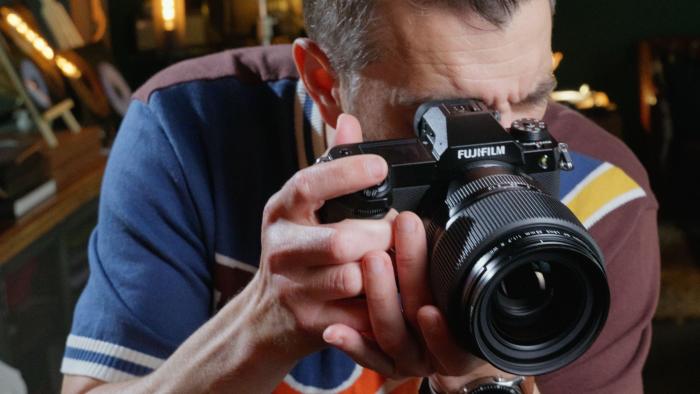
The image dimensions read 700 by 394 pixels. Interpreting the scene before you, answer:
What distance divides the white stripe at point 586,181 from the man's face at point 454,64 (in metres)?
0.21

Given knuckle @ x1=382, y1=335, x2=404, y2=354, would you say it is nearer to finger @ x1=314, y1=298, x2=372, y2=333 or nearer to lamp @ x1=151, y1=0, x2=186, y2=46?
finger @ x1=314, y1=298, x2=372, y2=333

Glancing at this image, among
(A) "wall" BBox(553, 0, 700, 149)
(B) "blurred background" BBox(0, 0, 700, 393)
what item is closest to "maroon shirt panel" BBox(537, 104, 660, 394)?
(B) "blurred background" BBox(0, 0, 700, 393)

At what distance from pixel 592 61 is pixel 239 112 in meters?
3.44

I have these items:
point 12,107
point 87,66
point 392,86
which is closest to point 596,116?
point 87,66

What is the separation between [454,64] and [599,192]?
0.36 metres

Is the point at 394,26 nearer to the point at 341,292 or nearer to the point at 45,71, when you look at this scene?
the point at 341,292

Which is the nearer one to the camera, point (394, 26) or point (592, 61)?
point (394, 26)

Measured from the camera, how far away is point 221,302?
1.15m

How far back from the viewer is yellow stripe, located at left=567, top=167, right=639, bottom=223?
1.14 m

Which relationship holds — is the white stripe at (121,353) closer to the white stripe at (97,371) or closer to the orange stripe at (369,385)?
the white stripe at (97,371)

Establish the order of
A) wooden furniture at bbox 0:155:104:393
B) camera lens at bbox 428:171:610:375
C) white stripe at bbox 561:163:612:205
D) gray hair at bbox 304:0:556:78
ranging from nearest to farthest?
camera lens at bbox 428:171:610:375 < gray hair at bbox 304:0:556:78 < white stripe at bbox 561:163:612:205 < wooden furniture at bbox 0:155:104:393

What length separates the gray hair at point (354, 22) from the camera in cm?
90

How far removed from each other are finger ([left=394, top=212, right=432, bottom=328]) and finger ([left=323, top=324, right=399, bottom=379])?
0.05 metres

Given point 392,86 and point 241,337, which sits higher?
point 392,86
